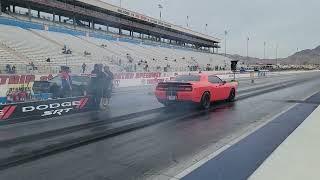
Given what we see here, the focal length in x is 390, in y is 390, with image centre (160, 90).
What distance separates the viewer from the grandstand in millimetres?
32562

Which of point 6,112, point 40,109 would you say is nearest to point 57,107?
point 40,109

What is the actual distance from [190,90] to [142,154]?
6961 millimetres

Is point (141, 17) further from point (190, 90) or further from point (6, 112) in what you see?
point (6, 112)

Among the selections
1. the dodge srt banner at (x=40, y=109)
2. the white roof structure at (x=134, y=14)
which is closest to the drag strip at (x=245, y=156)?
the dodge srt banner at (x=40, y=109)

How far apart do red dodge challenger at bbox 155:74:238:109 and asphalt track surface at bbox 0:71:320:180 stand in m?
2.72

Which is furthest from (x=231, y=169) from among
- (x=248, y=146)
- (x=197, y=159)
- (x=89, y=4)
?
(x=89, y=4)

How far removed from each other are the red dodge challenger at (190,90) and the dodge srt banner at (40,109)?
2.99 m

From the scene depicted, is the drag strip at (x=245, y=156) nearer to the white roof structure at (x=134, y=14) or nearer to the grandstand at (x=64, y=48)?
the grandstand at (x=64, y=48)

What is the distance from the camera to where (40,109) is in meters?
12.4

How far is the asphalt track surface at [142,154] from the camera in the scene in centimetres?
586

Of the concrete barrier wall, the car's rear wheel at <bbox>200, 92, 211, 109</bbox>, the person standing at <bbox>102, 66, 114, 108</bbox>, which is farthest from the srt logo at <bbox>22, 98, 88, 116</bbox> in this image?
the concrete barrier wall

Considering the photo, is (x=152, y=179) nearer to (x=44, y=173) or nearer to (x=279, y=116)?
(x=44, y=173)

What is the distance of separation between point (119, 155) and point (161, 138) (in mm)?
1885

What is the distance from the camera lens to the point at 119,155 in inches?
279
